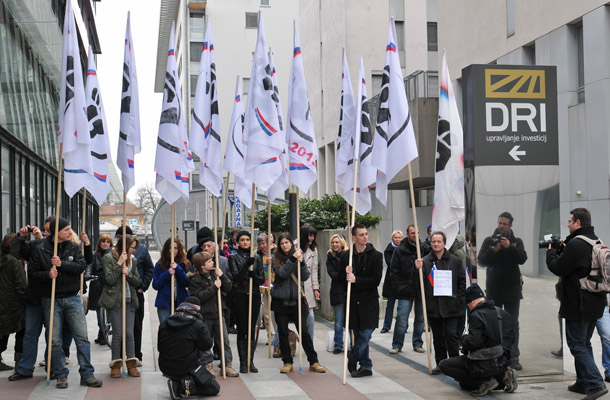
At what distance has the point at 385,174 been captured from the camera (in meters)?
11.0

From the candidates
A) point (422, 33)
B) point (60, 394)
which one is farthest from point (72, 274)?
point (422, 33)

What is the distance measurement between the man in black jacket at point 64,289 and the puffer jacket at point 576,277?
5.72 m

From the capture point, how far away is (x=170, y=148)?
34.9 feet

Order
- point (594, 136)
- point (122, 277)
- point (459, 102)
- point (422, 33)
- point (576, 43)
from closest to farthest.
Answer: point (122, 277) < point (594, 136) < point (576, 43) < point (459, 102) < point (422, 33)

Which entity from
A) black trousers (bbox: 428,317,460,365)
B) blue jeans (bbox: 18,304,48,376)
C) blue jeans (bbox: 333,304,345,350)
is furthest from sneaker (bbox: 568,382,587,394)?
blue jeans (bbox: 18,304,48,376)

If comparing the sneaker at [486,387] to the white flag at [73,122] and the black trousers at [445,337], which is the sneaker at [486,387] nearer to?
the black trousers at [445,337]

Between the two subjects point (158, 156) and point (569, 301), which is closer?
point (569, 301)

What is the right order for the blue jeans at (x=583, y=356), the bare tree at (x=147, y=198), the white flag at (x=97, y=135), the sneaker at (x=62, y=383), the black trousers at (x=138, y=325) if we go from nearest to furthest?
1. the blue jeans at (x=583, y=356)
2. the sneaker at (x=62, y=383)
3. the white flag at (x=97, y=135)
4. the black trousers at (x=138, y=325)
5. the bare tree at (x=147, y=198)

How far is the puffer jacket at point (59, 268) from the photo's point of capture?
950cm

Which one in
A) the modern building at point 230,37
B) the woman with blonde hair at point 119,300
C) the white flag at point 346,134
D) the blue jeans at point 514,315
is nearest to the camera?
the blue jeans at point 514,315

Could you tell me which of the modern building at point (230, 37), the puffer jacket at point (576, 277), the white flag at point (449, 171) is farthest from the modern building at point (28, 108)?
the modern building at point (230, 37)

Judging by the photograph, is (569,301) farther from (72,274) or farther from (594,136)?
(594,136)

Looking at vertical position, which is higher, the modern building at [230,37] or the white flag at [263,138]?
the modern building at [230,37]

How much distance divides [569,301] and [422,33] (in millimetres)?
33868
